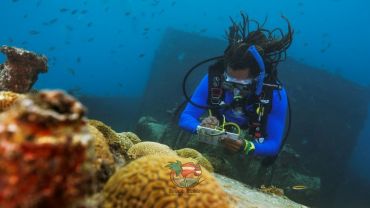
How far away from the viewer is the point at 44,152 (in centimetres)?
119

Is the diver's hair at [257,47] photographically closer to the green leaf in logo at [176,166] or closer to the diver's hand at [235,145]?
the diver's hand at [235,145]

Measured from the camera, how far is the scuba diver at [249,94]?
248 inches

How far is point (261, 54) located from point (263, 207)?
131 inches

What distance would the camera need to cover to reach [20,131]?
1.19 meters

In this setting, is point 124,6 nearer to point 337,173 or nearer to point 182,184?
point 337,173

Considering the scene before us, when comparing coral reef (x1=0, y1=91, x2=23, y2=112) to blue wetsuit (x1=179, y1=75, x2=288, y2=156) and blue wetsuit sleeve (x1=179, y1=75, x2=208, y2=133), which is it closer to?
blue wetsuit (x1=179, y1=75, x2=288, y2=156)

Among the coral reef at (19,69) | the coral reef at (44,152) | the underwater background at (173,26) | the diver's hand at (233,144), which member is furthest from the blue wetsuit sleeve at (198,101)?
the underwater background at (173,26)

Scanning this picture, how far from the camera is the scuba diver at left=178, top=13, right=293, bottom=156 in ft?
20.7

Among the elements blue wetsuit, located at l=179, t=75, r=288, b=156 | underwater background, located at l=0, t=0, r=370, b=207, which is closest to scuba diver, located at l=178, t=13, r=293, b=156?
blue wetsuit, located at l=179, t=75, r=288, b=156

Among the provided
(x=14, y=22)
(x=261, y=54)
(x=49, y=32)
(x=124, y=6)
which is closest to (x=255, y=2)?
(x=124, y=6)

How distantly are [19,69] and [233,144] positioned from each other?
11.8ft

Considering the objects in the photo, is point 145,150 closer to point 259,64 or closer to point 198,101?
point 259,64

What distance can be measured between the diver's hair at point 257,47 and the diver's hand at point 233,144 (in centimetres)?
140

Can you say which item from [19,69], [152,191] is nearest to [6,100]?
[152,191]
